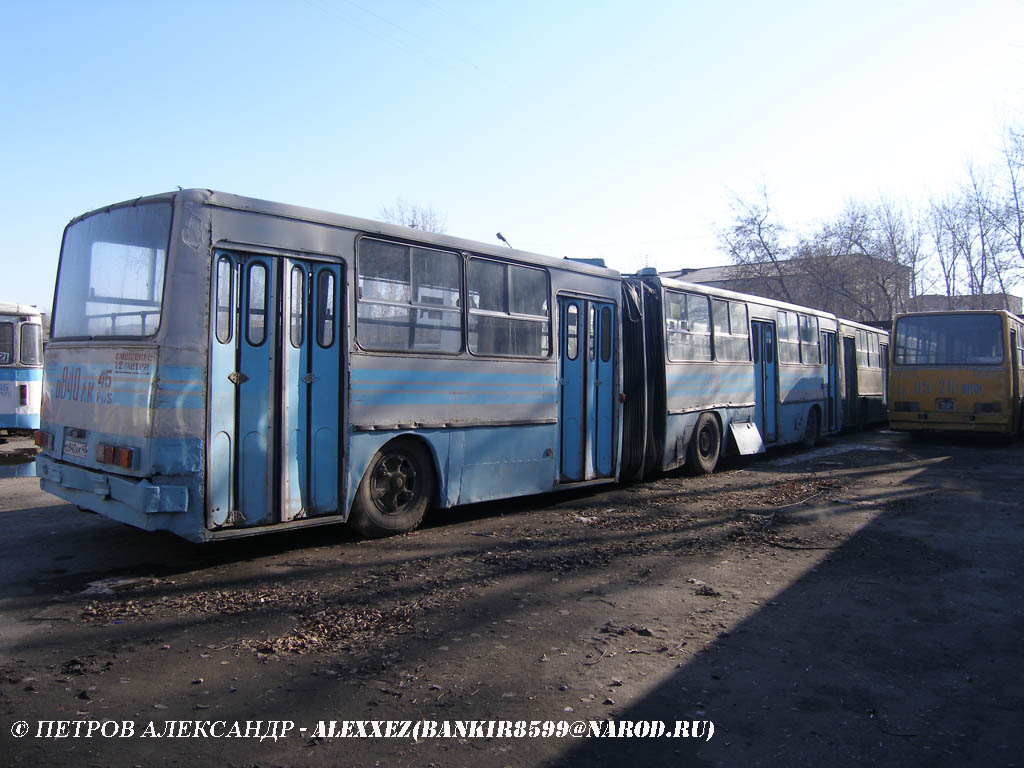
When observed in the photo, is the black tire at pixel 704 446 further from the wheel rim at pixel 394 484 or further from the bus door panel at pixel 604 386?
the wheel rim at pixel 394 484

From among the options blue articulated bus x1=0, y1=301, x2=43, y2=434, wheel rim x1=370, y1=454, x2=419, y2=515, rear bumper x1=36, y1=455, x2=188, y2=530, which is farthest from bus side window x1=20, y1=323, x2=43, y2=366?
wheel rim x1=370, y1=454, x2=419, y2=515

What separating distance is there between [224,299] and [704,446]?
8894 mm

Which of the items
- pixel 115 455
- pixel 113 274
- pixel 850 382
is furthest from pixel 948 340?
pixel 115 455

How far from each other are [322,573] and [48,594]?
6.38 ft

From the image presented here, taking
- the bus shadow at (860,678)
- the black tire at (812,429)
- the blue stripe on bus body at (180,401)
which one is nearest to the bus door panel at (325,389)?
the blue stripe on bus body at (180,401)

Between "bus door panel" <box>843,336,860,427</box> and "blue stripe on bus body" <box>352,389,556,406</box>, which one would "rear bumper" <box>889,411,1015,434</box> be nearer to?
"bus door panel" <box>843,336,860,427</box>

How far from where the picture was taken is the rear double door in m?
6.08

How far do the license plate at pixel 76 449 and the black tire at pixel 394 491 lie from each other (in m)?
2.31

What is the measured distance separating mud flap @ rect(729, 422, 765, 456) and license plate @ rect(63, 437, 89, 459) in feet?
33.6

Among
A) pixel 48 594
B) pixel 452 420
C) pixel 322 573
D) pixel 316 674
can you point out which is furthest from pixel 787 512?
pixel 48 594

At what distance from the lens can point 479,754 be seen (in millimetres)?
3367

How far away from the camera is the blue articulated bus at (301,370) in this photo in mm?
5918

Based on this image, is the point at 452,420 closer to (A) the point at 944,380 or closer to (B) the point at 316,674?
(B) the point at 316,674

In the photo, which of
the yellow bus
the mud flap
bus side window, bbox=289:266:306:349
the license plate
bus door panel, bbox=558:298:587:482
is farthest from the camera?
the yellow bus
